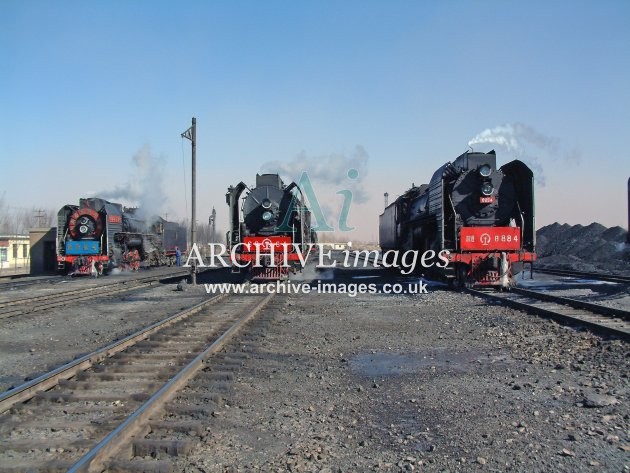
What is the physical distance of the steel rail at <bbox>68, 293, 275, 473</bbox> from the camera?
11.6ft

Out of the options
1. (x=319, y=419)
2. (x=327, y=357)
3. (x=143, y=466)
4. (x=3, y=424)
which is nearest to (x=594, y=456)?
(x=319, y=419)

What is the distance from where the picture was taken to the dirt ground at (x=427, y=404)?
3.93m

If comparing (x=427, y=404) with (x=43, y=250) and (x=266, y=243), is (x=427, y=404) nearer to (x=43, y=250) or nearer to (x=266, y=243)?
(x=266, y=243)

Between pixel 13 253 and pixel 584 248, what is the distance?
44266 millimetres

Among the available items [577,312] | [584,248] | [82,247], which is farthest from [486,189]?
[584,248]

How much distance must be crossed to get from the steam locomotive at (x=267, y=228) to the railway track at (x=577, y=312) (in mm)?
6786

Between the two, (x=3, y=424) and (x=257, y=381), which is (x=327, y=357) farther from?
(x=3, y=424)

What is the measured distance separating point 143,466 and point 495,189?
13905 millimetres

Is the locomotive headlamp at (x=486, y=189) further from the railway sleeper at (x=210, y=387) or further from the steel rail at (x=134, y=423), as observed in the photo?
the railway sleeper at (x=210, y=387)

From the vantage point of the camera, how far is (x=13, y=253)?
4559 centimetres

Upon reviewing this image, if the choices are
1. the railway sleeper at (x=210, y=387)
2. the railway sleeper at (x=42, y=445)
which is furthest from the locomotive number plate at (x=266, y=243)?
the railway sleeper at (x=42, y=445)

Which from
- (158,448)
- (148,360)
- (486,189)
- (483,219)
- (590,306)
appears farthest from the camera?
(483,219)

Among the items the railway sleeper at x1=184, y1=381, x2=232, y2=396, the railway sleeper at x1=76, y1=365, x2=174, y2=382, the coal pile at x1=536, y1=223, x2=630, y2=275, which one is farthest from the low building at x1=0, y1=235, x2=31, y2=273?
the railway sleeper at x1=184, y1=381, x2=232, y2=396

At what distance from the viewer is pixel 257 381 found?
609cm
